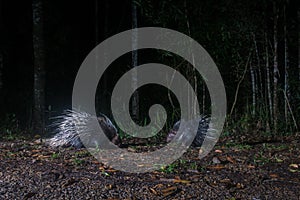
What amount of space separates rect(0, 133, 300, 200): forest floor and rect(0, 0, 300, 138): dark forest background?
182 centimetres

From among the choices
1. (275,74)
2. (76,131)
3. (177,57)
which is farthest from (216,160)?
(177,57)

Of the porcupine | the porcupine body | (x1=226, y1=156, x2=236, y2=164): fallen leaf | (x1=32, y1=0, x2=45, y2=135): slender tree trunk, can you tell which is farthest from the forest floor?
(x1=32, y1=0, x2=45, y2=135): slender tree trunk

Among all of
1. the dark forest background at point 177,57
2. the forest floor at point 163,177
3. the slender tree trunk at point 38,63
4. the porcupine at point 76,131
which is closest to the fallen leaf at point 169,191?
the forest floor at point 163,177

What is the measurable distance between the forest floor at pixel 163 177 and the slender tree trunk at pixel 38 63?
2.18 metres

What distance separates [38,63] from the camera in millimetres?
7297

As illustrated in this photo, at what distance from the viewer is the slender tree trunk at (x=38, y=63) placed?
7.17 metres

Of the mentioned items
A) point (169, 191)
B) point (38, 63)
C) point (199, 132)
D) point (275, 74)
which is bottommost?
point (169, 191)

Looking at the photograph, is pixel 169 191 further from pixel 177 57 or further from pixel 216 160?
pixel 177 57

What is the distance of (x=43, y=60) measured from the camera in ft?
24.0

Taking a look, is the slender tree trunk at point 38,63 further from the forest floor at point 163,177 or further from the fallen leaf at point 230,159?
the fallen leaf at point 230,159

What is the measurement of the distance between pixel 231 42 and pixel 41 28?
3285 millimetres

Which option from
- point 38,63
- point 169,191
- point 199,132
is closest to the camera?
point 169,191

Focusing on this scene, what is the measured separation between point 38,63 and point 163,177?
4.34 m

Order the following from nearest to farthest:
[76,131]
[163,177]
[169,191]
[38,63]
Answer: [169,191], [163,177], [76,131], [38,63]
